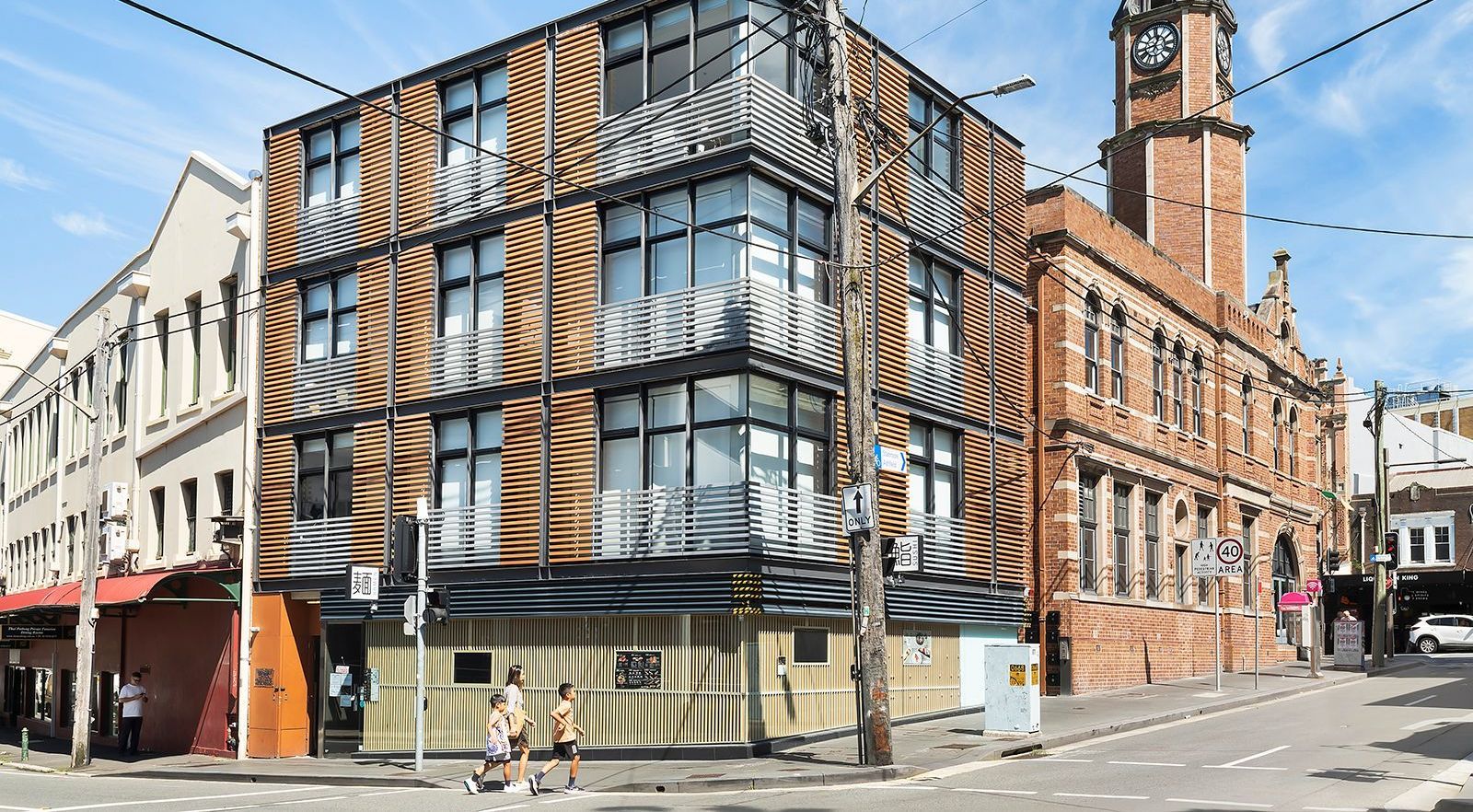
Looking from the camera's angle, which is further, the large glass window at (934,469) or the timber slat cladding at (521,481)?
the large glass window at (934,469)

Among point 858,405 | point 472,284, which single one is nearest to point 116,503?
point 472,284

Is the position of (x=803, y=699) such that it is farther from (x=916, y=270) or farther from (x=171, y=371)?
(x=171, y=371)

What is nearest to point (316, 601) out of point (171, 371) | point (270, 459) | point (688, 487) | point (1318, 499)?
point (270, 459)

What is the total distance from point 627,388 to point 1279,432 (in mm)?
28044

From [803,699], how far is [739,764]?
88.9 inches

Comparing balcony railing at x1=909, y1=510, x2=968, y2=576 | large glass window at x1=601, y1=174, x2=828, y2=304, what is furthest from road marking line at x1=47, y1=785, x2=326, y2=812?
balcony railing at x1=909, y1=510, x2=968, y2=576

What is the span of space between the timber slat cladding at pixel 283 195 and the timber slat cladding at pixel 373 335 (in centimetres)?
254

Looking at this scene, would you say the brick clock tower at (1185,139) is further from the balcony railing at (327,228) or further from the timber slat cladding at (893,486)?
the balcony railing at (327,228)

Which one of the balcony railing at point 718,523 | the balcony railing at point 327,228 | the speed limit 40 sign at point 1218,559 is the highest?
the balcony railing at point 327,228

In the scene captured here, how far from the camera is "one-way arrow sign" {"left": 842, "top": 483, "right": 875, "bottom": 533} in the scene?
17969 millimetres

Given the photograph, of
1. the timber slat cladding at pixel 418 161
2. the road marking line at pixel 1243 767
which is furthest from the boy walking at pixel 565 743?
the timber slat cladding at pixel 418 161

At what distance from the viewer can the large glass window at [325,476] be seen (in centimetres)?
2627

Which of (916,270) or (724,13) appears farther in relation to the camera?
(916,270)

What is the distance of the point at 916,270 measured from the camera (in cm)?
2544
